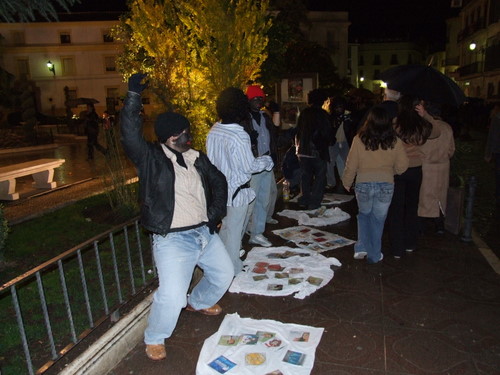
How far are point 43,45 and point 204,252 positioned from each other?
48.2 m

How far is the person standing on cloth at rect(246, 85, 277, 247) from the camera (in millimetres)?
5453

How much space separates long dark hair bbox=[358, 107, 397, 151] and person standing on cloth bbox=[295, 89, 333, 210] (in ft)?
8.01

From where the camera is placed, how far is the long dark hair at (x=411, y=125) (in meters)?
4.87

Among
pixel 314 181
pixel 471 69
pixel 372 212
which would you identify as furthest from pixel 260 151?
pixel 471 69

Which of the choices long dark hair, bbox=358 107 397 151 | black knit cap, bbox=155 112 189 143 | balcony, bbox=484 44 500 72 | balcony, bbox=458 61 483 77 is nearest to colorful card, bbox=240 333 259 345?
black knit cap, bbox=155 112 189 143

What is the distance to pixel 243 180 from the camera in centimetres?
405

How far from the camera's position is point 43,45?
145 feet

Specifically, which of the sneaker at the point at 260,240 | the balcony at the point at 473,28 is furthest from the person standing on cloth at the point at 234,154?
the balcony at the point at 473,28

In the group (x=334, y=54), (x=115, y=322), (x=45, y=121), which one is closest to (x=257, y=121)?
(x=115, y=322)

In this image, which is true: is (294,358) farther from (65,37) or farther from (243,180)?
(65,37)

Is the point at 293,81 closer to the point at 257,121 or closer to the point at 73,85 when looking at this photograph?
the point at 257,121

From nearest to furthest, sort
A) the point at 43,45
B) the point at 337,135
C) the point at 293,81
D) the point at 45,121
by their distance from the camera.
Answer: the point at 337,135
the point at 293,81
the point at 45,121
the point at 43,45

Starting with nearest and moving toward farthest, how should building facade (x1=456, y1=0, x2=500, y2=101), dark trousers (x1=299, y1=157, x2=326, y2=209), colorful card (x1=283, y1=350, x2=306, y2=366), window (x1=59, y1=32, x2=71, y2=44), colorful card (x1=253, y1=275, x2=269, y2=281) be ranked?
colorful card (x1=283, y1=350, x2=306, y2=366) < colorful card (x1=253, y1=275, x2=269, y2=281) < dark trousers (x1=299, y1=157, x2=326, y2=209) < building facade (x1=456, y1=0, x2=500, y2=101) < window (x1=59, y1=32, x2=71, y2=44)

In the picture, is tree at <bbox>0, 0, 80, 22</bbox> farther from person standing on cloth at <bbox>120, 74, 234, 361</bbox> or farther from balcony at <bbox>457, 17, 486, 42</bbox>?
balcony at <bbox>457, 17, 486, 42</bbox>
